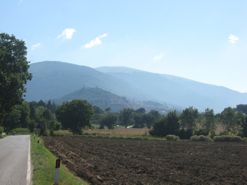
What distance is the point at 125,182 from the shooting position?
18500mm

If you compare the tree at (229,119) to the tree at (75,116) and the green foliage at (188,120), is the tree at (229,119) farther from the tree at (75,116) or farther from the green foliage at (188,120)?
the tree at (75,116)

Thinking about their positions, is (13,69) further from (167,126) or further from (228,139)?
(167,126)

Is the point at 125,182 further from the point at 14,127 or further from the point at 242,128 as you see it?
the point at 14,127

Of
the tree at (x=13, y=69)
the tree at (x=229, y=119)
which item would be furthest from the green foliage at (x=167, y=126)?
the tree at (x=13, y=69)

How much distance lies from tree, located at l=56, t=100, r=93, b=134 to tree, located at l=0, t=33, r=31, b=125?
61165 millimetres

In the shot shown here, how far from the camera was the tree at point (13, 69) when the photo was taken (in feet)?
200

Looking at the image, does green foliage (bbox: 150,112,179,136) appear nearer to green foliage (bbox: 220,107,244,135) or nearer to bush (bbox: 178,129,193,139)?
bush (bbox: 178,129,193,139)

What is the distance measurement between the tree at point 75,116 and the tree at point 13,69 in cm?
6117

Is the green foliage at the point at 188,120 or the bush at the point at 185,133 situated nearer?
the bush at the point at 185,133

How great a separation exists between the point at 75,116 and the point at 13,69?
6344cm

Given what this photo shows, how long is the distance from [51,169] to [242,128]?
9086 cm

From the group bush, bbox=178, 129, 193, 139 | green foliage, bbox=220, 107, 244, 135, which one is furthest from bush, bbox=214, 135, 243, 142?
green foliage, bbox=220, 107, 244, 135

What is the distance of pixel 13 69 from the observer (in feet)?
212

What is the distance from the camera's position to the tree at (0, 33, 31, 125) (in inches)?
2398
